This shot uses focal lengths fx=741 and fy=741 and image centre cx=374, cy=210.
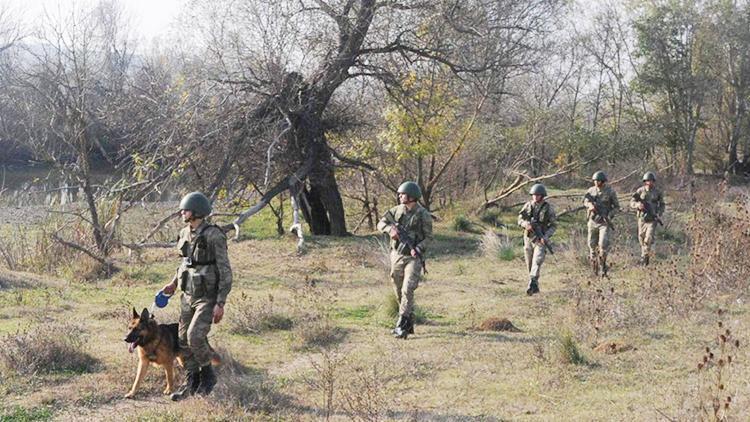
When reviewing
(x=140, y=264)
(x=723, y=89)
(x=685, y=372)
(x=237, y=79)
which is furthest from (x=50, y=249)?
(x=723, y=89)

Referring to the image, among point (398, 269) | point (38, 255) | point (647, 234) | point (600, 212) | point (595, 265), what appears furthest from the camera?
point (38, 255)

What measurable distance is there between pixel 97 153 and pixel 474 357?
1274 inches

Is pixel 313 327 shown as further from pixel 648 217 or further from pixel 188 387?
pixel 648 217

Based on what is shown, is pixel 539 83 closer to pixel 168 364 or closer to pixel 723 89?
pixel 723 89

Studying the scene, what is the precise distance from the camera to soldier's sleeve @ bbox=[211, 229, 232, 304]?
6031 millimetres

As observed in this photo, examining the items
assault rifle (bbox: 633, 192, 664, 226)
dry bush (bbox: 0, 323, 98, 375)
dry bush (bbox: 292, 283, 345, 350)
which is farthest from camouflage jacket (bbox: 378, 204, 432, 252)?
assault rifle (bbox: 633, 192, 664, 226)

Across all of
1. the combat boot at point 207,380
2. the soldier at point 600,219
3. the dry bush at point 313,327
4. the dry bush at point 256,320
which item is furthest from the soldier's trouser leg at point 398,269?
the soldier at point 600,219

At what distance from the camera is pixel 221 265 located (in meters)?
6.07

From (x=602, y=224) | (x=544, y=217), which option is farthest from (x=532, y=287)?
(x=602, y=224)

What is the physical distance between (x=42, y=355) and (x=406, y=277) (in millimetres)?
3847

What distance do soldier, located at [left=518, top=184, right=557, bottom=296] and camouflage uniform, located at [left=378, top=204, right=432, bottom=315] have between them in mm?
3052

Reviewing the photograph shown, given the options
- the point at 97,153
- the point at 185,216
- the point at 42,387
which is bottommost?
the point at 42,387

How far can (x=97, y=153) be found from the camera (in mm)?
36156

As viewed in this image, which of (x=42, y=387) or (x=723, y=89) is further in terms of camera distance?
(x=723, y=89)
